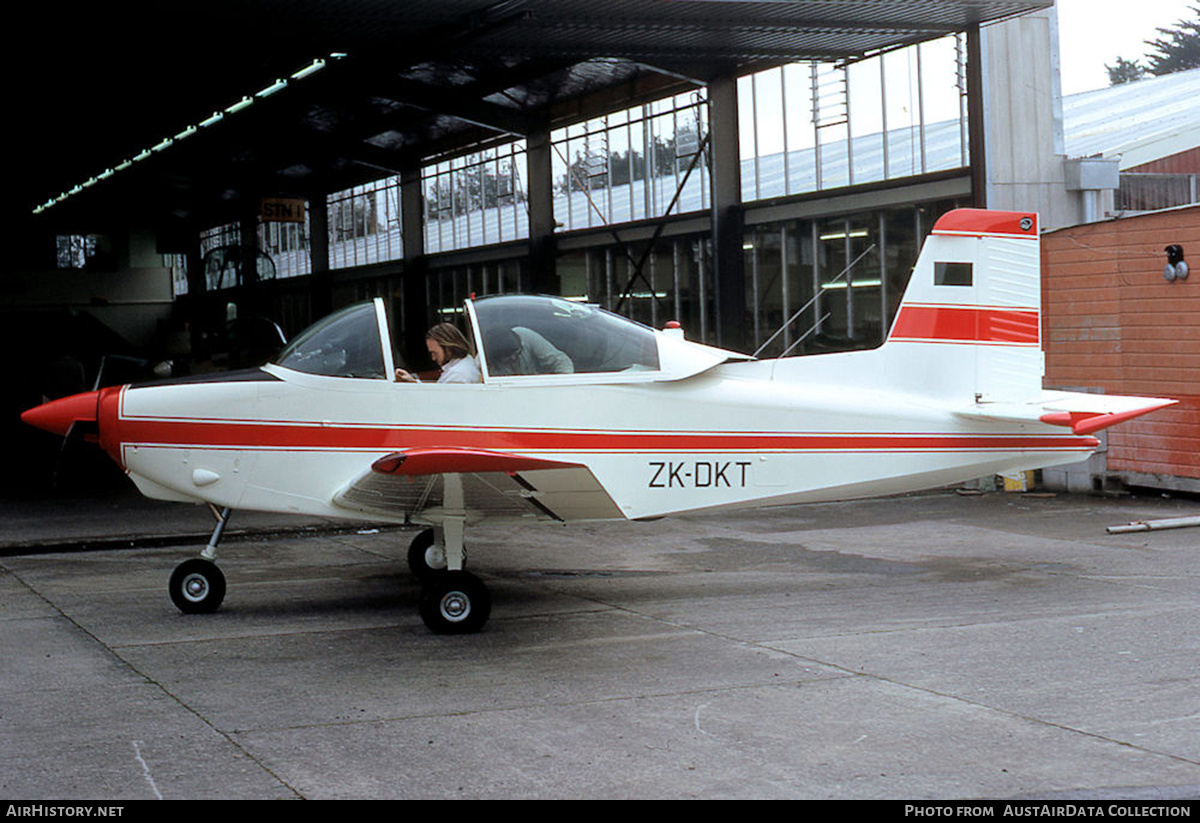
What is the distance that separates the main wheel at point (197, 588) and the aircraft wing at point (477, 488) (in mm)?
1166

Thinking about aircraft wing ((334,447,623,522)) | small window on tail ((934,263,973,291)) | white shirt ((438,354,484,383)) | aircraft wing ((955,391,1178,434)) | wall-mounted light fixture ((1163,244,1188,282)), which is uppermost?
wall-mounted light fixture ((1163,244,1188,282))

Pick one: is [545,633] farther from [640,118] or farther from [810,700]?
[640,118]

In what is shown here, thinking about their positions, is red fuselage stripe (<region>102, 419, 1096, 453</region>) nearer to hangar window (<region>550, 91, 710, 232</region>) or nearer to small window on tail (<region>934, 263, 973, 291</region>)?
small window on tail (<region>934, 263, 973, 291</region>)

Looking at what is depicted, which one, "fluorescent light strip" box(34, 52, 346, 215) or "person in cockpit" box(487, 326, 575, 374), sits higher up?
"fluorescent light strip" box(34, 52, 346, 215)

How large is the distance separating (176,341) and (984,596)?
25362 mm

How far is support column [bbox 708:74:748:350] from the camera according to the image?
56.3 ft

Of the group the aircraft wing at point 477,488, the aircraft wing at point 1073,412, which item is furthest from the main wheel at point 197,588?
the aircraft wing at point 1073,412

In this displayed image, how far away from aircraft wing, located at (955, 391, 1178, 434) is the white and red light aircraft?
20 mm

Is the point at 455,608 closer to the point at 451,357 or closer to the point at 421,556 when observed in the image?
the point at 451,357

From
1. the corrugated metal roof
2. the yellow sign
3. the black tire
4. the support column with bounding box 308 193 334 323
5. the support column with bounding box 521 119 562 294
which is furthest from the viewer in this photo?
the support column with bounding box 308 193 334 323

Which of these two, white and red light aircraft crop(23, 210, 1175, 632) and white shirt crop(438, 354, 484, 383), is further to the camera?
white shirt crop(438, 354, 484, 383)

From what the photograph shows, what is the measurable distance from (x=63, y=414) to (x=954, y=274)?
19.9 feet

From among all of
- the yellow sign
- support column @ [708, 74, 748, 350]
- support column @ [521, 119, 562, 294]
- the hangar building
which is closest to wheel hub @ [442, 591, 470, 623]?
the hangar building

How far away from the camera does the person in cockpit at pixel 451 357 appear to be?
26.0 feet
